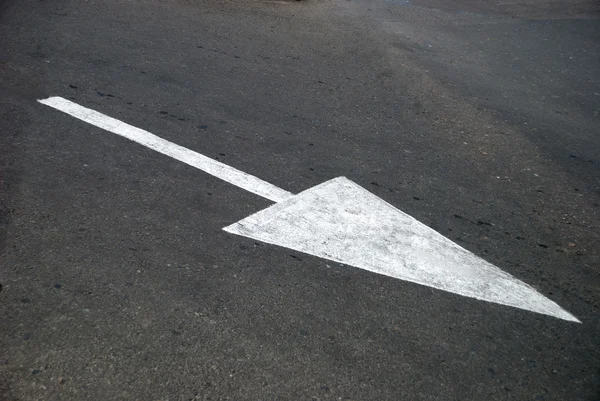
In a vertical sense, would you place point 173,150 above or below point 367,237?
above

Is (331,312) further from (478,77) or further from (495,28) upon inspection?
(495,28)

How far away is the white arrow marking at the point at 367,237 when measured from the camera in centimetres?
425

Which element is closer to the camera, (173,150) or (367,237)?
(367,237)

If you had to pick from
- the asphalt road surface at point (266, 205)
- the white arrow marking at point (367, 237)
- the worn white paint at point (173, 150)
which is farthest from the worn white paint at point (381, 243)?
the worn white paint at point (173, 150)

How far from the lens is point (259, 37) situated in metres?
8.64

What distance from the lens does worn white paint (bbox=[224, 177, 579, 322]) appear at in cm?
424

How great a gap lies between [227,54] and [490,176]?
11.1 ft

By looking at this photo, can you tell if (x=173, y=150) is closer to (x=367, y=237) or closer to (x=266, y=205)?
(x=266, y=205)

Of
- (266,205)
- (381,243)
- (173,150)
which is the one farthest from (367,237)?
(173,150)

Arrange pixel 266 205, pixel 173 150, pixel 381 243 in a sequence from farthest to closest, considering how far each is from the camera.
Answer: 1. pixel 173 150
2. pixel 266 205
3. pixel 381 243

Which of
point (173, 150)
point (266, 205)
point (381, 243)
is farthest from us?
point (173, 150)

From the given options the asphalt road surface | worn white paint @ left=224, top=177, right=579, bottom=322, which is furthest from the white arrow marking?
the asphalt road surface

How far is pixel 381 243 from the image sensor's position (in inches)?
180

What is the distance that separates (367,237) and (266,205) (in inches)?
29.3
